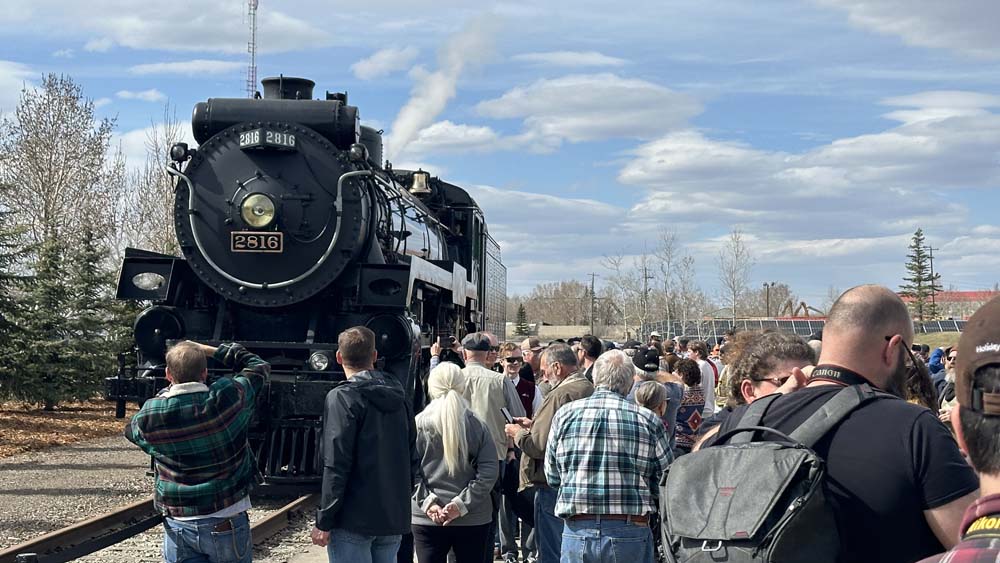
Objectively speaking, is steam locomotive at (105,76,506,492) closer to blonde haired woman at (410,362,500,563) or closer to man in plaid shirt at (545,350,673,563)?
blonde haired woman at (410,362,500,563)

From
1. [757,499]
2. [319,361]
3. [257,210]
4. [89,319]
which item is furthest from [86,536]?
[89,319]

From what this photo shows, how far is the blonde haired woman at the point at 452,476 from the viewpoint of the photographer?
5.50 m

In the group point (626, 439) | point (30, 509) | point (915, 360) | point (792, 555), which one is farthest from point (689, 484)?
point (30, 509)

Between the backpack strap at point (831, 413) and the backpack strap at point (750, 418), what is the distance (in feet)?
0.41

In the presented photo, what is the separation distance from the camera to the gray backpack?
7.97 ft

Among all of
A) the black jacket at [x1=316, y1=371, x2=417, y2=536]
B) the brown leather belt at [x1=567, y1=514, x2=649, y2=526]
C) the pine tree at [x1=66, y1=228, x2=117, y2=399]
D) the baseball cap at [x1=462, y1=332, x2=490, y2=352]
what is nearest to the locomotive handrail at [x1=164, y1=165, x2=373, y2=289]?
the baseball cap at [x1=462, y1=332, x2=490, y2=352]

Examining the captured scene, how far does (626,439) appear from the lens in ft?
15.7

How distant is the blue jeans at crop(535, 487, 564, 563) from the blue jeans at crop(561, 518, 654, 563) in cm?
115

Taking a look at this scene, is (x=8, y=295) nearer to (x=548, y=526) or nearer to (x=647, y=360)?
(x=647, y=360)

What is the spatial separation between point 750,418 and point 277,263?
7.43 m

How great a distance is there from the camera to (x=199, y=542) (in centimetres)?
476

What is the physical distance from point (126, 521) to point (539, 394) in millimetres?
3680

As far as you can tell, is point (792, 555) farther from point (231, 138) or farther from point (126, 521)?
point (231, 138)

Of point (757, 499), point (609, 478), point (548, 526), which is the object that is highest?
point (757, 499)
